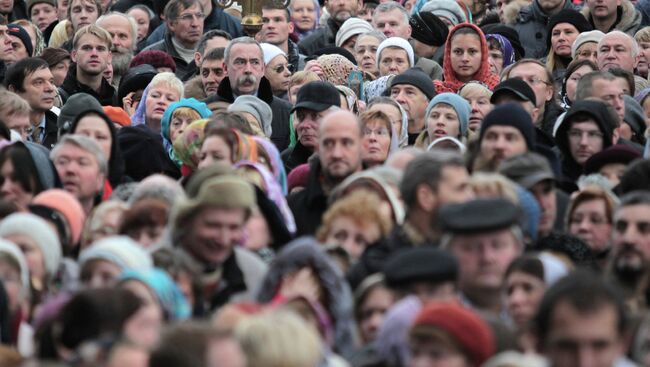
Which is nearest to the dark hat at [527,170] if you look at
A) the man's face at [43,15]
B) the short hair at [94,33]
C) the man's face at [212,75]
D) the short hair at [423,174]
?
the short hair at [423,174]

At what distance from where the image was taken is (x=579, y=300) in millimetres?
8273

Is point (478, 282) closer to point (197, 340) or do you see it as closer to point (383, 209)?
point (383, 209)

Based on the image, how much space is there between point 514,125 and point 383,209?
153cm

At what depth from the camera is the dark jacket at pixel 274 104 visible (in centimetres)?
1555

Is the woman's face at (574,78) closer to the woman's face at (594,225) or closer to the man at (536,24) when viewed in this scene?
the man at (536,24)

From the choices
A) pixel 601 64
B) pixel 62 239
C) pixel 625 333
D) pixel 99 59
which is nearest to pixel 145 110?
pixel 99 59

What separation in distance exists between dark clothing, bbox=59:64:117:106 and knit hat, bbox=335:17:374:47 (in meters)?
2.62

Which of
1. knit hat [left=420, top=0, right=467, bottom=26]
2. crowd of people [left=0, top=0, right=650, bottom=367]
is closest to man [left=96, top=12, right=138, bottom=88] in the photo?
crowd of people [left=0, top=0, right=650, bottom=367]

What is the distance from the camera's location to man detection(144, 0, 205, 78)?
18406 millimetres

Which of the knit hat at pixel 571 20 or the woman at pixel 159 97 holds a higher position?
the knit hat at pixel 571 20

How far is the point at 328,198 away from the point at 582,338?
379 cm

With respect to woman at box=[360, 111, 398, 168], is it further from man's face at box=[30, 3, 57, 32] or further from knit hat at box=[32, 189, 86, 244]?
man's face at box=[30, 3, 57, 32]

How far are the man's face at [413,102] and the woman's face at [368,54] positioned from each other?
2.31m

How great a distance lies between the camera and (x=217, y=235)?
9906mm
